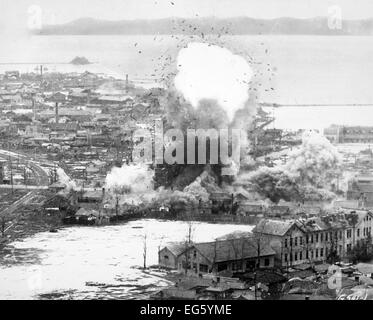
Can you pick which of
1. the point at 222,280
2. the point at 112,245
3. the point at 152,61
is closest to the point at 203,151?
the point at 152,61

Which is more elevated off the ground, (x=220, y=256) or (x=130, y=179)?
(x=130, y=179)

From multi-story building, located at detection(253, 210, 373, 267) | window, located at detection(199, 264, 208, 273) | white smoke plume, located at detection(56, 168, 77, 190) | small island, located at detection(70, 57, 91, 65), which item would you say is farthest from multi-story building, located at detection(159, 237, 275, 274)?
small island, located at detection(70, 57, 91, 65)

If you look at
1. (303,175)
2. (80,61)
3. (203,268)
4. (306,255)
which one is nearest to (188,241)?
(203,268)

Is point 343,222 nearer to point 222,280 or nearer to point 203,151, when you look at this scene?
point 222,280

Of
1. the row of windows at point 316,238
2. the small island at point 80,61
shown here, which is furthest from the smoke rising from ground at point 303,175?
the row of windows at point 316,238

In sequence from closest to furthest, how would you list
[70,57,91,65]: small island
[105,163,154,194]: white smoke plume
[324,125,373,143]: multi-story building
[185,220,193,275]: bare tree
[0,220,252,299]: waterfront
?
[0,220,252,299]: waterfront, [185,220,193,275]: bare tree, [105,163,154,194]: white smoke plume, [70,57,91,65]: small island, [324,125,373,143]: multi-story building

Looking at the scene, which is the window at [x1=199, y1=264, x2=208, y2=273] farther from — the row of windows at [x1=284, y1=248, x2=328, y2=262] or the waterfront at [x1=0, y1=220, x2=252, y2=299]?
the row of windows at [x1=284, y1=248, x2=328, y2=262]

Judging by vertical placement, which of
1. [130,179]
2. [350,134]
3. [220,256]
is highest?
[350,134]

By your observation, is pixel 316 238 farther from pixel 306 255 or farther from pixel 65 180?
pixel 65 180
